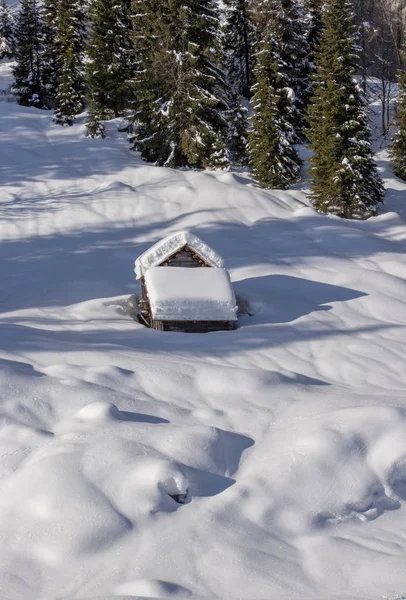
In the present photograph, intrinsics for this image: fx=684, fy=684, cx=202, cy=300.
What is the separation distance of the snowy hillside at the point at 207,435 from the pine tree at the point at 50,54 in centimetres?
2333

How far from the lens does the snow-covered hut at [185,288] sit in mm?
17094

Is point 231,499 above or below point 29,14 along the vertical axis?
below

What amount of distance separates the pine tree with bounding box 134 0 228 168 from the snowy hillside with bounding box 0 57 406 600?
412 inches

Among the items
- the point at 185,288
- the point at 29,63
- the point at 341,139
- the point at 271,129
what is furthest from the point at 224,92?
the point at 185,288

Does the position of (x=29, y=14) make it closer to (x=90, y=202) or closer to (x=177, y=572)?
(x=90, y=202)

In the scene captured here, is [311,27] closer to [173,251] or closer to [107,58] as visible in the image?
[107,58]

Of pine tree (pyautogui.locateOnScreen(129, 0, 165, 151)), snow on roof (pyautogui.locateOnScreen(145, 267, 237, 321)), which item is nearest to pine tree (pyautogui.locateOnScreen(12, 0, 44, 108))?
pine tree (pyautogui.locateOnScreen(129, 0, 165, 151))

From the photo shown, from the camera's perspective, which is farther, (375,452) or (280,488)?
(375,452)

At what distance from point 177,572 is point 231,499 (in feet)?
5.01

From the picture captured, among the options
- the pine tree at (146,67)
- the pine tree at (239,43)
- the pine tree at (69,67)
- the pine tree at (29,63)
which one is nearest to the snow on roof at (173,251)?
the pine tree at (146,67)

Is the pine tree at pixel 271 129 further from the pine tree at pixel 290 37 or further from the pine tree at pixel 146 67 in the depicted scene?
the pine tree at pixel 146 67

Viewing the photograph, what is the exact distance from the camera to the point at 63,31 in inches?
1521

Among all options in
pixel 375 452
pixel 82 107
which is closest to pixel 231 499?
pixel 375 452

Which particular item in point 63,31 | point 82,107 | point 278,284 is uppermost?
point 63,31
